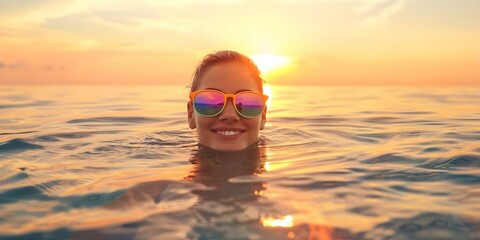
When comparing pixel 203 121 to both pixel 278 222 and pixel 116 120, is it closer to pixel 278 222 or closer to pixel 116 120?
pixel 278 222

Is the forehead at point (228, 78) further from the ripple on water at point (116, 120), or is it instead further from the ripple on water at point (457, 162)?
the ripple on water at point (116, 120)

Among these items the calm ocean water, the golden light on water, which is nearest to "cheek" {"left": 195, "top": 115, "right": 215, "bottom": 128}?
the calm ocean water

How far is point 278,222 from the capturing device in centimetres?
279

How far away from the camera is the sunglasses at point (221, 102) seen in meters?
4.88

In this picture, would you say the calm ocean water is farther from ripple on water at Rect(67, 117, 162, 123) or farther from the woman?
ripple on water at Rect(67, 117, 162, 123)

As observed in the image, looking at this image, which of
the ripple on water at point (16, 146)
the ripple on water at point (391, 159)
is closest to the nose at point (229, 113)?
the ripple on water at point (391, 159)

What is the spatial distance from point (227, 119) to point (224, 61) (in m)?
0.74

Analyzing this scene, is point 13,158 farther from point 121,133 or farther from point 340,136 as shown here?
point 340,136

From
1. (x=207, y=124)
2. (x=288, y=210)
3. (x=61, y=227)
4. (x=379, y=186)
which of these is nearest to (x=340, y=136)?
(x=207, y=124)

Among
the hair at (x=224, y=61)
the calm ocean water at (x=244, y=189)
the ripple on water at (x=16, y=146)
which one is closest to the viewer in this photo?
the calm ocean water at (x=244, y=189)

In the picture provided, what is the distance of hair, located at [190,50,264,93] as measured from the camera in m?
5.25

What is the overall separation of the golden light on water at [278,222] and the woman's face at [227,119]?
85.4 inches

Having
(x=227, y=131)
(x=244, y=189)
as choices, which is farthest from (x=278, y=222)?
(x=227, y=131)

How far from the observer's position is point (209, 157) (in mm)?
5016
